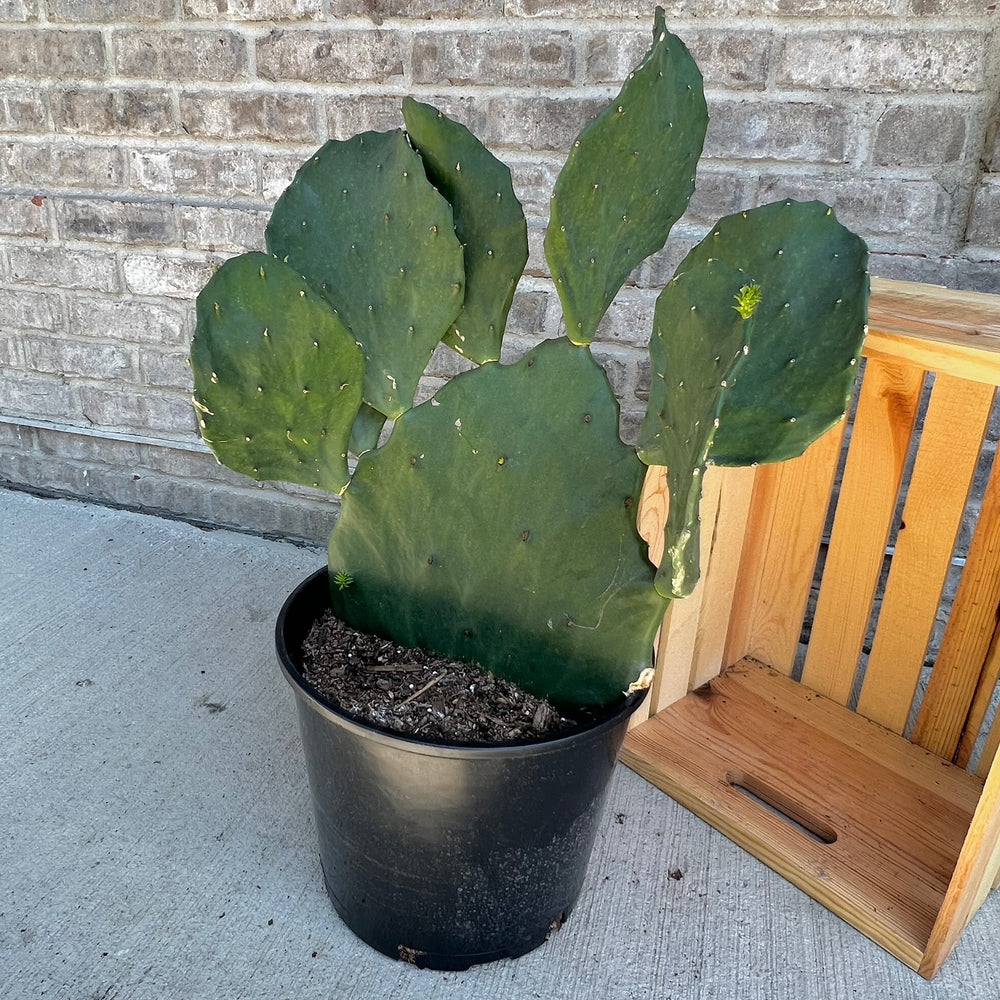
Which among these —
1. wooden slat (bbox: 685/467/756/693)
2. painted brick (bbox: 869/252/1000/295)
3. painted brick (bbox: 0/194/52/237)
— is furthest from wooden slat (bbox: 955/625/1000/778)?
painted brick (bbox: 0/194/52/237)

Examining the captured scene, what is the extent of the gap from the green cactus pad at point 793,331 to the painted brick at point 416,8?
745 mm

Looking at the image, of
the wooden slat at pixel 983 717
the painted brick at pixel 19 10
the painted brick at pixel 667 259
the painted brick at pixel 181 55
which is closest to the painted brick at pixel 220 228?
the painted brick at pixel 181 55

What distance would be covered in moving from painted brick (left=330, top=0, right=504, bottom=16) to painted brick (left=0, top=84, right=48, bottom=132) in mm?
674

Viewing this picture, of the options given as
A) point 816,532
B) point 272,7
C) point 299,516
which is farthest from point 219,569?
point 816,532

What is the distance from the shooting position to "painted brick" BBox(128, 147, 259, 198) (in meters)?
1.68

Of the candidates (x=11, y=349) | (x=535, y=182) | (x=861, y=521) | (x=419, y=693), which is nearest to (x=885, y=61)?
(x=535, y=182)

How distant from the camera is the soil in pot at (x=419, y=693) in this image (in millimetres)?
974

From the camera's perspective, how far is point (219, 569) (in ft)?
6.02

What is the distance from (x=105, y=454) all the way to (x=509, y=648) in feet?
4.61

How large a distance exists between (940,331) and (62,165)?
165 cm

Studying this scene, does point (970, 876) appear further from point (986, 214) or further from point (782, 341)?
point (986, 214)

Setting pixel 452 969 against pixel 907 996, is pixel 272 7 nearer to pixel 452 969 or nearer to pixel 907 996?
pixel 452 969

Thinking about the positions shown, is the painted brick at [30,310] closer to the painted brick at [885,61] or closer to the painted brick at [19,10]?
the painted brick at [19,10]

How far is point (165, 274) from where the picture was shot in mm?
1821
